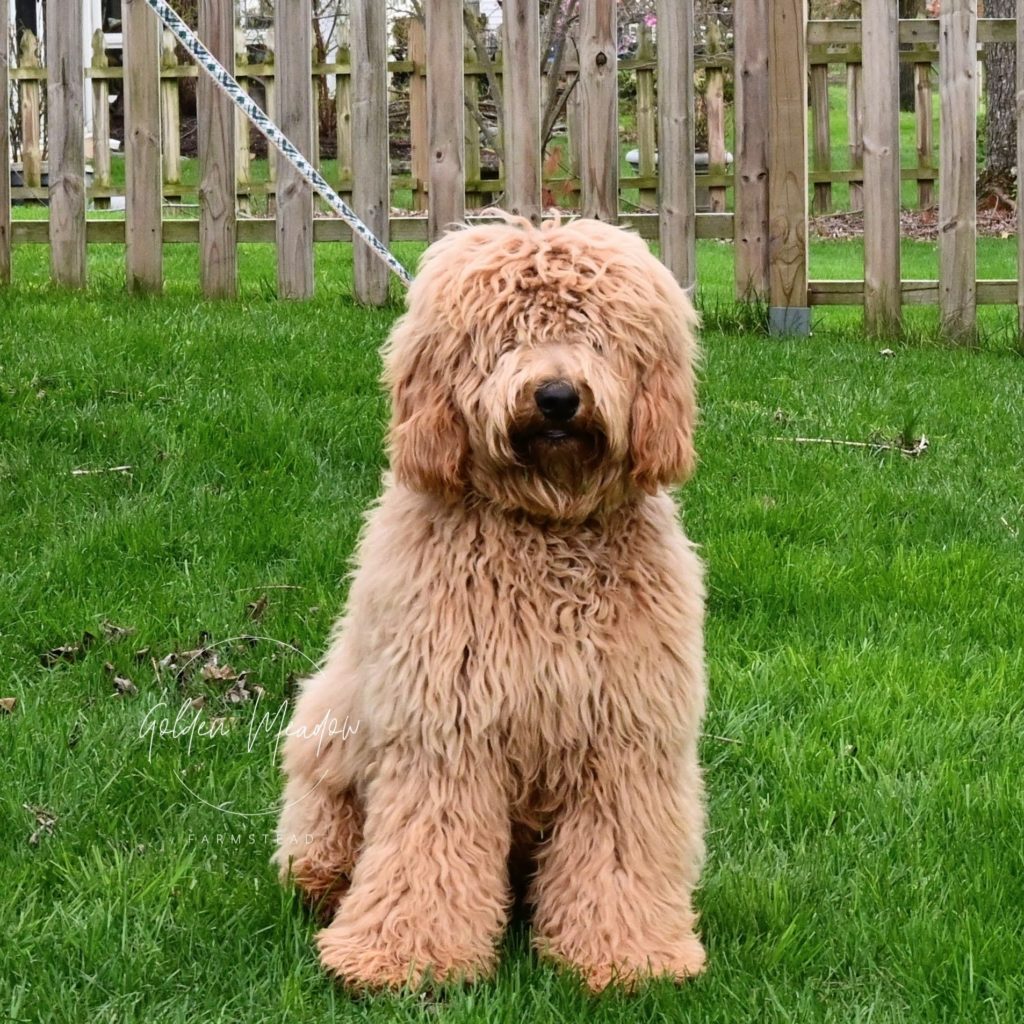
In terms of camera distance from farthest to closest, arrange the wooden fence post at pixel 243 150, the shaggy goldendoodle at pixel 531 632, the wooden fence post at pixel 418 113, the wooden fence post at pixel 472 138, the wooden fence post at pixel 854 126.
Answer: the wooden fence post at pixel 854 126 → the wooden fence post at pixel 243 150 → the wooden fence post at pixel 418 113 → the wooden fence post at pixel 472 138 → the shaggy goldendoodle at pixel 531 632

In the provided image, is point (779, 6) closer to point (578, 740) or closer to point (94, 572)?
→ point (94, 572)

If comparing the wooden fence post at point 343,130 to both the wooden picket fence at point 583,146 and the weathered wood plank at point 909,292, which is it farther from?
the weathered wood plank at point 909,292

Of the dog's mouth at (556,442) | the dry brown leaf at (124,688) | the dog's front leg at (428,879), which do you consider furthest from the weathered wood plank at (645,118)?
the dog's front leg at (428,879)

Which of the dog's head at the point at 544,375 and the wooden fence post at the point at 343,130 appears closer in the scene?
the dog's head at the point at 544,375

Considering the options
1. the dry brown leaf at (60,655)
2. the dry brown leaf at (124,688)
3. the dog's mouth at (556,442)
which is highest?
the dog's mouth at (556,442)

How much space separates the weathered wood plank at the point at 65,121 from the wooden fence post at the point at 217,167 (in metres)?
0.62

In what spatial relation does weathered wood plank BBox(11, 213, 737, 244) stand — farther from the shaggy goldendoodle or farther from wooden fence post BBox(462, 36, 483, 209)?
the shaggy goldendoodle

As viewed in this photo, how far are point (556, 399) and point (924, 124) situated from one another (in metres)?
15.6

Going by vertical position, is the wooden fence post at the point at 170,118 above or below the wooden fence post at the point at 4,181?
above

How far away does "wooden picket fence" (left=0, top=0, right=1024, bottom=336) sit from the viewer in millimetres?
7359

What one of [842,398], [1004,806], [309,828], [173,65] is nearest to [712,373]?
[842,398]

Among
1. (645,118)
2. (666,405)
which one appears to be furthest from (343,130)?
(666,405)

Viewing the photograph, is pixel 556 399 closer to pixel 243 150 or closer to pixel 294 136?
pixel 294 136

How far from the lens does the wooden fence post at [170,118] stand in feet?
47.7
